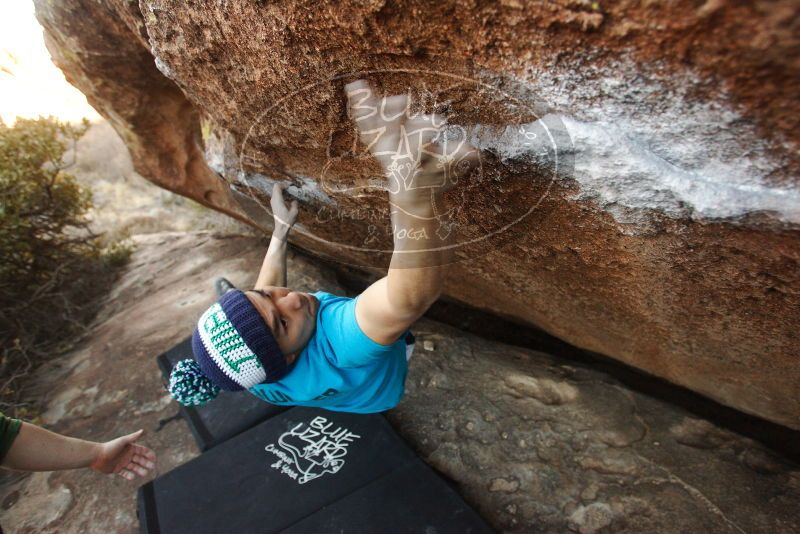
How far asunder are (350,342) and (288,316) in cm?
26

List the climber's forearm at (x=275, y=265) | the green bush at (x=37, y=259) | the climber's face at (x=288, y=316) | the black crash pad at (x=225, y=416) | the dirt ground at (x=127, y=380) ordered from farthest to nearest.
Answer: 1. the green bush at (x=37, y=259)
2. the black crash pad at (x=225, y=416)
3. the dirt ground at (x=127, y=380)
4. the climber's forearm at (x=275, y=265)
5. the climber's face at (x=288, y=316)

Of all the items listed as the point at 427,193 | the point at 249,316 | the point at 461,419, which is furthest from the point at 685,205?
the point at 461,419

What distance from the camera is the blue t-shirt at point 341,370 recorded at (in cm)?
128

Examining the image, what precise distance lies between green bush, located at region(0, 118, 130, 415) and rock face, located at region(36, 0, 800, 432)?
6.37ft

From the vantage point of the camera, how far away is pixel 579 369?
7.38 ft

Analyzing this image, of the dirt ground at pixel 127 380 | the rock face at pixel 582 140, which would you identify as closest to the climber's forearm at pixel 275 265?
the rock face at pixel 582 140

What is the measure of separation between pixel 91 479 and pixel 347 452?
50.1 inches

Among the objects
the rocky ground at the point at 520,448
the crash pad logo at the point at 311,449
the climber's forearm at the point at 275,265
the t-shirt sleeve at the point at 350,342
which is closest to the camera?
the t-shirt sleeve at the point at 350,342

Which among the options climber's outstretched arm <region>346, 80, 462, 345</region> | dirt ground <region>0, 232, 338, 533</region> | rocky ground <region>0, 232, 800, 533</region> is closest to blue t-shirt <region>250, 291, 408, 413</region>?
climber's outstretched arm <region>346, 80, 462, 345</region>

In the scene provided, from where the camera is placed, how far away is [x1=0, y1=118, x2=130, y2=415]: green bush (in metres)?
3.34

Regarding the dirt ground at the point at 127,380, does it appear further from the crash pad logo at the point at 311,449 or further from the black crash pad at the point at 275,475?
the crash pad logo at the point at 311,449

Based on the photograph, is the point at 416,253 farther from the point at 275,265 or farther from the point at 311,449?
the point at 311,449

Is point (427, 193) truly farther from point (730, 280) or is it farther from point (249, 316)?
point (730, 280)

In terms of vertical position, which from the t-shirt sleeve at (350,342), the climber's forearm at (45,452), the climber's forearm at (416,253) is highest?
the climber's forearm at (416,253)
